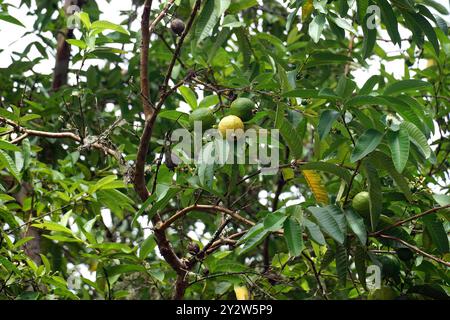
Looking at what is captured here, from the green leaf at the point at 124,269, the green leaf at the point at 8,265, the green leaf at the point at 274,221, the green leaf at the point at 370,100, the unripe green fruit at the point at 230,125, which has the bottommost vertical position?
the green leaf at the point at 124,269

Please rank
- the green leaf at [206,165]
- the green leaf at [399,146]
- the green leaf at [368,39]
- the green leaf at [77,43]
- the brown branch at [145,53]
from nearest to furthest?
the green leaf at [399,146]
the green leaf at [206,165]
the brown branch at [145,53]
the green leaf at [368,39]
the green leaf at [77,43]

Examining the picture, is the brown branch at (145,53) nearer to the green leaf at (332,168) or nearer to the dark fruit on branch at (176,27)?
the dark fruit on branch at (176,27)

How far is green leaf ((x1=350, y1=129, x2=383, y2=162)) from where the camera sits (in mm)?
1522

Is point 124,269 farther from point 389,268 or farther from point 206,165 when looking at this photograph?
point 389,268

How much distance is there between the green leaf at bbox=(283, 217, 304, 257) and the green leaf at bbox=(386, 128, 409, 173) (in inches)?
9.5

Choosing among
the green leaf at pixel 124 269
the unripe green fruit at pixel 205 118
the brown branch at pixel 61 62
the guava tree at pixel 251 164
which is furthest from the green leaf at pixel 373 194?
the brown branch at pixel 61 62

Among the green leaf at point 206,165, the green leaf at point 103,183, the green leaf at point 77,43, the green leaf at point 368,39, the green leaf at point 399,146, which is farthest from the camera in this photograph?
the green leaf at point 103,183

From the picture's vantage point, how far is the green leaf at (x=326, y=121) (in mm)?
1580

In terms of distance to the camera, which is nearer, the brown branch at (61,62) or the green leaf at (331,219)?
the green leaf at (331,219)

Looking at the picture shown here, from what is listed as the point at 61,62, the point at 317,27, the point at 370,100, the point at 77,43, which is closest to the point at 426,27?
the point at 317,27

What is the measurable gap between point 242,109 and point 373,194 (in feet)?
1.13

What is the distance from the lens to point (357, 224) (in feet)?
5.29
